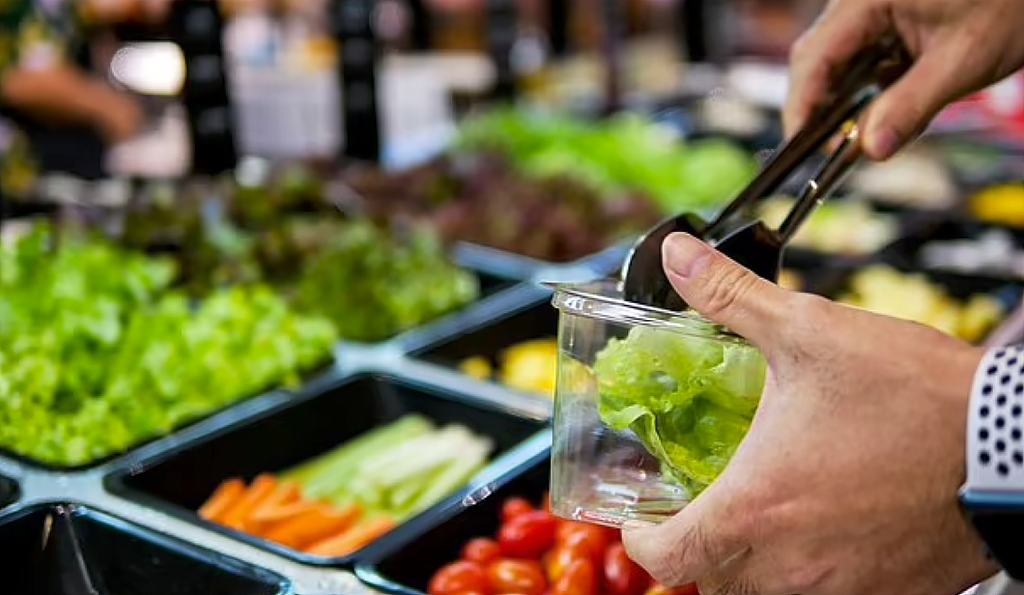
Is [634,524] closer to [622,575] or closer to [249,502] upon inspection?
[622,575]

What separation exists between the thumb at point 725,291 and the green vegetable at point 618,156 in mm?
2871

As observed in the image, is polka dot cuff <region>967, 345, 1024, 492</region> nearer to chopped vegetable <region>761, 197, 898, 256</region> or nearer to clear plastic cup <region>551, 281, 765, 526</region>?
clear plastic cup <region>551, 281, 765, 526</region>

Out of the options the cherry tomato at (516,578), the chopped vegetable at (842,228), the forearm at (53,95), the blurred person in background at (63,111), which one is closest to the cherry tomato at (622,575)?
the cherry tomato at (516,578)

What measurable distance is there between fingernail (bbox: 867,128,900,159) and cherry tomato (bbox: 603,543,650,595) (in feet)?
2.64

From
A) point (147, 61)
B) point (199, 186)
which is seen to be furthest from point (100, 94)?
point (147, 61)

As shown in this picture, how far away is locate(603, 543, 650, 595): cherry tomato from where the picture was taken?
1729 mm

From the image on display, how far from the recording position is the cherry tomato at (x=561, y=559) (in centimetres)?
175

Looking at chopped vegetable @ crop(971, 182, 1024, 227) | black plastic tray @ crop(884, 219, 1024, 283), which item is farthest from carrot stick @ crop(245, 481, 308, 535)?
chopped vegetable @ crop(971, 182, 1024, 227)

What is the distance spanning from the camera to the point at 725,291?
45.6 inches

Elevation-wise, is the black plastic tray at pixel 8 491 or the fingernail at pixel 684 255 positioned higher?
the fingernail at pixel 684 255

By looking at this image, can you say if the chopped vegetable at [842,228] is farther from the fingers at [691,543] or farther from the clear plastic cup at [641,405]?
the fingers at [691,543]

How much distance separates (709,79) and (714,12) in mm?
655

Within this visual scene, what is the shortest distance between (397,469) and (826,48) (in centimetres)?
114

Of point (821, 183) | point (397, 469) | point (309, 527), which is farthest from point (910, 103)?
point (309, 527)
